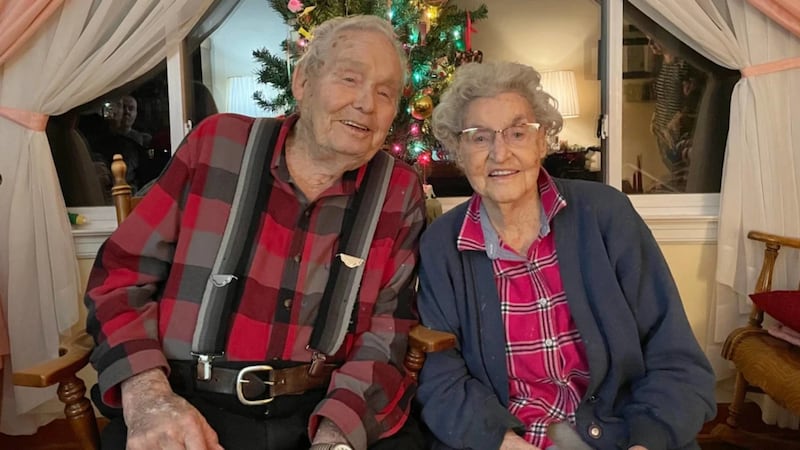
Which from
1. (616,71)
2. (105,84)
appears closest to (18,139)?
(105,84)

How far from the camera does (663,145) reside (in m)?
2.49

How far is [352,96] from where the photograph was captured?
1.35 m

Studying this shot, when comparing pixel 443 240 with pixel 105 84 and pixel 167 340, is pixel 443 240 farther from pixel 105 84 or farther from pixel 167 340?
pixel 105 84

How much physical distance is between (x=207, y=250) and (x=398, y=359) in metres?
0.51

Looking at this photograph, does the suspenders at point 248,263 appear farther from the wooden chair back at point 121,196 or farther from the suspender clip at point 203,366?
the wooden chair back at point 121,196

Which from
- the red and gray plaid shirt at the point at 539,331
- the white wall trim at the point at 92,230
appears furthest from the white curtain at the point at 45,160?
the red and gray plaid shirt at the point at 539,331

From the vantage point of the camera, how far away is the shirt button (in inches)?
48.1

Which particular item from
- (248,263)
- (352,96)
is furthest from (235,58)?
(248,263)

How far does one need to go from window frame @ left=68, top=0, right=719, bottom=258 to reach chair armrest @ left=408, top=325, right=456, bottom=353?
1.17 m

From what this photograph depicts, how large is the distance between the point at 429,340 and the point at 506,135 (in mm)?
492

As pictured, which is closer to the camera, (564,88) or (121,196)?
(121,196)

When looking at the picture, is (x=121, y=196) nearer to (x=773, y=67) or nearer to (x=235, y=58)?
(x=235, y=58)

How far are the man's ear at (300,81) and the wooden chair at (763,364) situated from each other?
157 centimetres

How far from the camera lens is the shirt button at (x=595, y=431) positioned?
4.01ft
